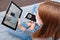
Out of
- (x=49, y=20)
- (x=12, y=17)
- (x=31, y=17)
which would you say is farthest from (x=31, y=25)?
(x=49, y=20)

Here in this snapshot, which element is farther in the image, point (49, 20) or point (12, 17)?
point (12, 17)

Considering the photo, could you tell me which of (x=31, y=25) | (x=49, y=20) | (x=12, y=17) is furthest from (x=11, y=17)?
(x=49, y=20)

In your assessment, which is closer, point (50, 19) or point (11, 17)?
point (50, 19)

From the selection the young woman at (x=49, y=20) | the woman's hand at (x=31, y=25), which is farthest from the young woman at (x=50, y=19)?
the woman's hand at (x=31, y=25)

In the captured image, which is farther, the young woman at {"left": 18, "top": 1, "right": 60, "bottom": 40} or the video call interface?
the video call interface

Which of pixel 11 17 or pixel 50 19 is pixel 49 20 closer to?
pixel 50 19

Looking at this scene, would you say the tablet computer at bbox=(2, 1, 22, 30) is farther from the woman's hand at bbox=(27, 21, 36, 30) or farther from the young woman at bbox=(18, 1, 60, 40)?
the young woman at bbox=(18, 1, 60, 40)

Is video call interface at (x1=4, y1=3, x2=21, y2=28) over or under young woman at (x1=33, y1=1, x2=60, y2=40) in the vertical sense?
over

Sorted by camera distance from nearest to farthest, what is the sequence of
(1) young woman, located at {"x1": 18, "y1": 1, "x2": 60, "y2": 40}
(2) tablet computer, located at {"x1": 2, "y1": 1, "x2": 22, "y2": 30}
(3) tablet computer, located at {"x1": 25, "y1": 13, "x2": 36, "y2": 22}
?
1. (1) young woman, located at {"x1": 18, "y1": 1, "x2": 60, "y2": 40}
2. (2) tablet computer, located at {"x1": 2, "y1": 1, "x2": 22, "y2": 30}
3. (3) tablet computer, located at {"x1": 25, "y1": 13, "x2": 36, "y2": 22}

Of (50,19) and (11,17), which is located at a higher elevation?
(11,17)

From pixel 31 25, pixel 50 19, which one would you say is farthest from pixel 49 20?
pixel 31 25

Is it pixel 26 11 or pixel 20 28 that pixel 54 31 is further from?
pixel 26 11

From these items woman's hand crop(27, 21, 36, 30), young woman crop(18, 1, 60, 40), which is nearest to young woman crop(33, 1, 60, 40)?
young woman crop(18, 1, 60, 40)

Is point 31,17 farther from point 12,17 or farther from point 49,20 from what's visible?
point 49,20
